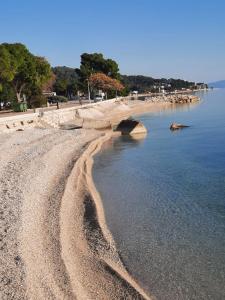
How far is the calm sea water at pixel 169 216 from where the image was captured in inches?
491

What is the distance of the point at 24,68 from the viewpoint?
66375 millimetres

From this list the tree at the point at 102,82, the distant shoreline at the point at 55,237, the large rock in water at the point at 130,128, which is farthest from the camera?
the tree at the point at 102,82

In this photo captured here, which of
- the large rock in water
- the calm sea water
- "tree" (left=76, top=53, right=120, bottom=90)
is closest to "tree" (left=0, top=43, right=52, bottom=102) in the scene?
the large rock in water

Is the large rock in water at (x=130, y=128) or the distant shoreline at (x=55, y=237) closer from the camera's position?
the distant shoreline at (x=55, y=237)

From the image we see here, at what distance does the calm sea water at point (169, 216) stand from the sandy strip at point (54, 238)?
2.11ft

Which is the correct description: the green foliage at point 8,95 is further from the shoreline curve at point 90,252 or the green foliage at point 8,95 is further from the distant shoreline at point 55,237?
the shoreline curve at point 90,252

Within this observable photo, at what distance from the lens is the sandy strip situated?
11.1 metres

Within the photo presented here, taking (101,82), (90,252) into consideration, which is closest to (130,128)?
(90,252)

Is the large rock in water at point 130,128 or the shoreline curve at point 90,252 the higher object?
the shoreline curve at point 90,252

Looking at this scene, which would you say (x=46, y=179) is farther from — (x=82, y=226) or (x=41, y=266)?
(x=41, y=266)

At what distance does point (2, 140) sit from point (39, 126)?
14442mm

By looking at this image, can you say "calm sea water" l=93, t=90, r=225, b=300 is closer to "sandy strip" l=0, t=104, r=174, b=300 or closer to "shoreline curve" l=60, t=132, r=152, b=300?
"shoreline curve" l=60, t=132, r=152, b=300

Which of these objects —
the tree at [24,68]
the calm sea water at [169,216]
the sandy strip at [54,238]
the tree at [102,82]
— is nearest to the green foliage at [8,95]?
the tree at [24,68]

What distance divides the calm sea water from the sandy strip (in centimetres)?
64
